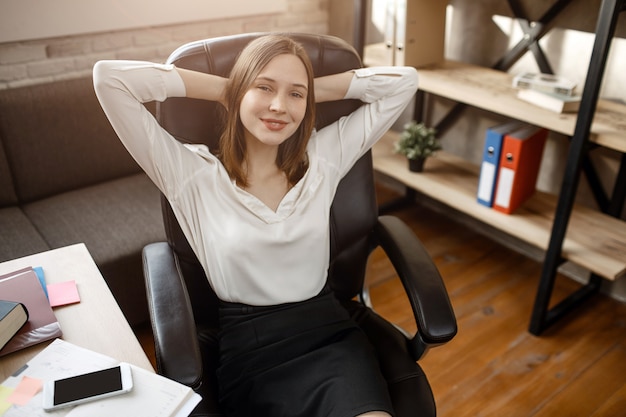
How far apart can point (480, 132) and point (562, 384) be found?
43.4 inches

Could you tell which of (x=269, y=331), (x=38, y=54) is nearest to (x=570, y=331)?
(x=269, y=331)

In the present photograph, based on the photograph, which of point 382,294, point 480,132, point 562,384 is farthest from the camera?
point 480,132

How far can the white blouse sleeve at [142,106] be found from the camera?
3.76 feet

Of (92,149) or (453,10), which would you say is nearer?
(92,149)

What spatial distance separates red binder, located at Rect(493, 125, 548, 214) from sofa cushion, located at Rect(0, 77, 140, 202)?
1453 mm

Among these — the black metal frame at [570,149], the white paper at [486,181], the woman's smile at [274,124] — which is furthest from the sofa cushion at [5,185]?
the white paper at [486,181]

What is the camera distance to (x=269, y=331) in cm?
127

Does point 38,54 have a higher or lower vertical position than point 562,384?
higher

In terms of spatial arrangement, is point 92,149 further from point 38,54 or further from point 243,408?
point 243,408

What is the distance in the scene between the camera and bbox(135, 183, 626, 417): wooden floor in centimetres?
179

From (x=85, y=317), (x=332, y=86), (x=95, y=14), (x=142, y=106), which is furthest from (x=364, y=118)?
(x=95, y=14)

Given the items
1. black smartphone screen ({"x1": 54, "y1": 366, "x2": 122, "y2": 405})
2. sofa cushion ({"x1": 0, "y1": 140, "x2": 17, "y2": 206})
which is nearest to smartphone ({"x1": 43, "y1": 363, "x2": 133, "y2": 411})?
black smartphone screen ({"x1": 54, "y1": 366, "x2": 122, "y2": 405})

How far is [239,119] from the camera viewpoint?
4.15 feet

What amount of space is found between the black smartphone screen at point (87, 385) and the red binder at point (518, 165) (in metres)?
1.53
